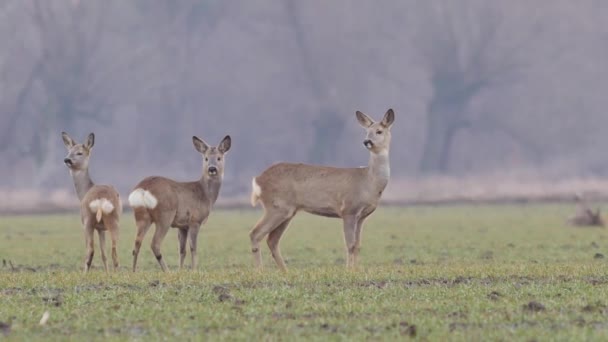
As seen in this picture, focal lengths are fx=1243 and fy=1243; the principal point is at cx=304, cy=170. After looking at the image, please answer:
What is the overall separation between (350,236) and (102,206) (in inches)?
157

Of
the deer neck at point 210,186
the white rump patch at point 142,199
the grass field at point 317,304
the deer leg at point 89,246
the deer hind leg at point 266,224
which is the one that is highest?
the deer neck at point 210,186

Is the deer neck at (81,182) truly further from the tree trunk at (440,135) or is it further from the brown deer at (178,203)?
the tree trunk at (440,135)

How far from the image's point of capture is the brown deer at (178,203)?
20.2 meters

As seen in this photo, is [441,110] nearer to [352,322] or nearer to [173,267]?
[173,267]

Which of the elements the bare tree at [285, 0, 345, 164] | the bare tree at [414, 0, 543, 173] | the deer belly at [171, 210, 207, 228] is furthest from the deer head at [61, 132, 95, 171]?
the bare tree at [414, 0, 543, 173]

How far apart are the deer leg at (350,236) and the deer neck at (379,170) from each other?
713 millimetres

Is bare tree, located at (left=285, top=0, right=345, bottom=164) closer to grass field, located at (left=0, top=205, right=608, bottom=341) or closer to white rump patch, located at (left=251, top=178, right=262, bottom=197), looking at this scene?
white rump patch, located at (left=251, top=178, right=262, bottom=197)

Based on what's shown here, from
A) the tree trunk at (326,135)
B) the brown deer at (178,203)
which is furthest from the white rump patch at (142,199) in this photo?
the tree trunk at (326,135)

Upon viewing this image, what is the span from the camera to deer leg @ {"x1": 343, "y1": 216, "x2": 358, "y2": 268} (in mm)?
19859

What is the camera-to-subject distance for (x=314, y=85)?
112m

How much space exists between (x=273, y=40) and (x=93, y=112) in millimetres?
17378

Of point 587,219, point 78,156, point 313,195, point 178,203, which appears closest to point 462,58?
point 587,219

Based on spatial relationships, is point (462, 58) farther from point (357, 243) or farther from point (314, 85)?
A: point (357, 243)

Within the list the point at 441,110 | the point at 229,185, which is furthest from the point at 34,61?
the point at 441,110
